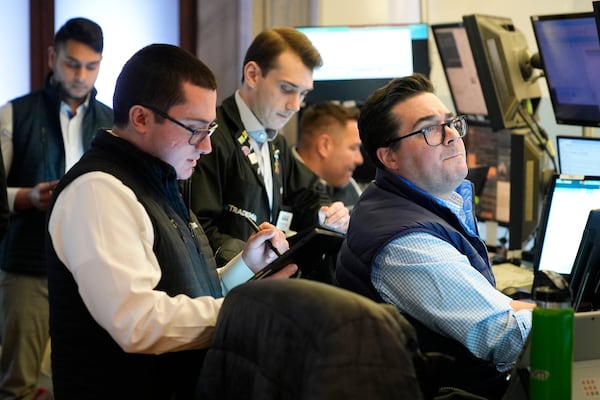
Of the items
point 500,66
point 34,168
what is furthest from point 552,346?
point 34,168

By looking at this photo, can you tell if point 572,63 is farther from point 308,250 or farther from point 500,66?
point 308,250

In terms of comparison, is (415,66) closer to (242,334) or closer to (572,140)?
(572,140)

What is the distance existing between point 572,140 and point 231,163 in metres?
1.11

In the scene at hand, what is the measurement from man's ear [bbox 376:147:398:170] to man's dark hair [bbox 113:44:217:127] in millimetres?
557

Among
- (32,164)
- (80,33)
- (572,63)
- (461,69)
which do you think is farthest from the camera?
(461,69)

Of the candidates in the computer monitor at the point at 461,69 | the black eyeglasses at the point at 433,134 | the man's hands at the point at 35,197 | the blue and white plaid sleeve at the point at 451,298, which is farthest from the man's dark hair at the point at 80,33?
the blue and white plaid sleeve at the point at 451,298

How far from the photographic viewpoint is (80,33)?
371 centimetres

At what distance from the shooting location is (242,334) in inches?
63.1

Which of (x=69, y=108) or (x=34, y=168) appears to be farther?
(x=69, y=108)

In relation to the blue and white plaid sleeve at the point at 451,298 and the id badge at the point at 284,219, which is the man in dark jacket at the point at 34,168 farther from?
the blue and white plaid sleeve at the point at 451,298

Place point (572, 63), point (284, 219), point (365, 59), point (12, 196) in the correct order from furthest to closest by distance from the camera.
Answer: point (365, 59) → point (12, 196) → point (284, 219) → point (572, 63)

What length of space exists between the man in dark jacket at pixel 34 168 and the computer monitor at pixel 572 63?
5.36ft

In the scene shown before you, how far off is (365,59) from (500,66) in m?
1.01

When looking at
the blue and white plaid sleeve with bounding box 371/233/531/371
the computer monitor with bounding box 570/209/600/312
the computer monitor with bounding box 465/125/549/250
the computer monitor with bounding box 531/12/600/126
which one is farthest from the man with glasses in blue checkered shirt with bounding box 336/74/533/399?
the computer monitor with bounding box 465/125/549/250
